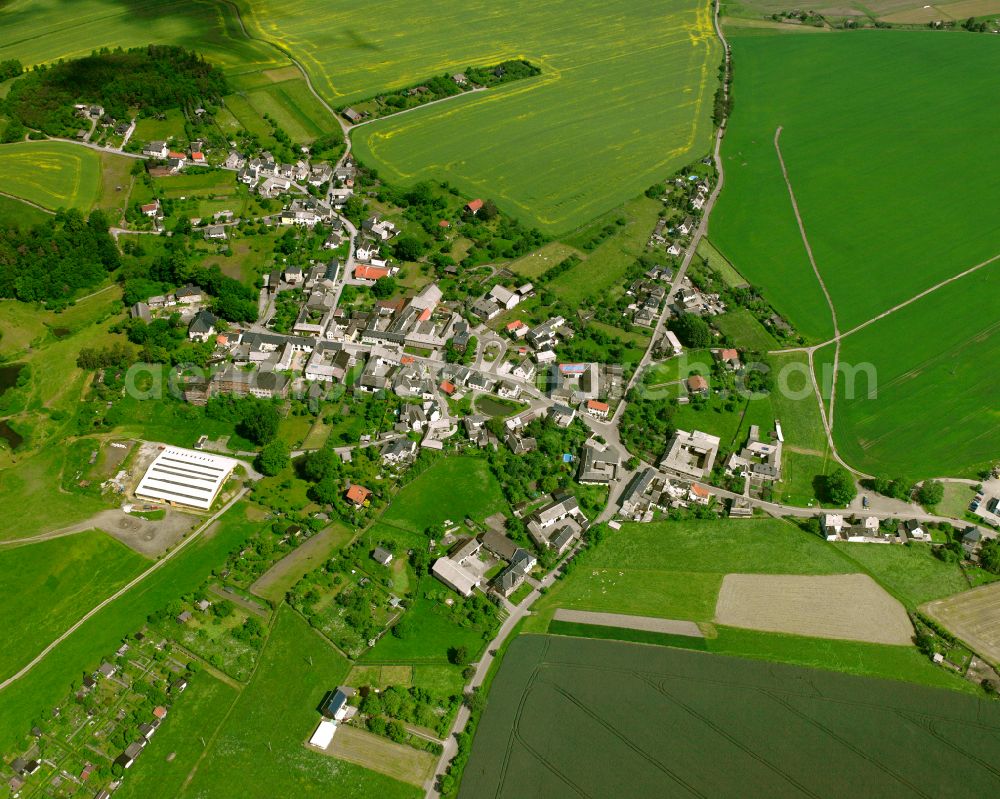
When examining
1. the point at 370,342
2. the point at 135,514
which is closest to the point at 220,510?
the point at 135,514

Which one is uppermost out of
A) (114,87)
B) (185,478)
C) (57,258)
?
(114,87)

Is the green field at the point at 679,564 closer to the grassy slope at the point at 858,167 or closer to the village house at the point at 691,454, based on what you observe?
the village house at the point at 691,454

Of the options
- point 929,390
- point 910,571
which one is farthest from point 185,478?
point 929,390

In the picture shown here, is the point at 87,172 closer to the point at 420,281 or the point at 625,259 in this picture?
the point at 420,281

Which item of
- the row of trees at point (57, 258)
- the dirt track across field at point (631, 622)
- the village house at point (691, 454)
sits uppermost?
the row of trees at point (57, 258)

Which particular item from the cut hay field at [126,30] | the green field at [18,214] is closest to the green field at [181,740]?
the green field at [18,214]

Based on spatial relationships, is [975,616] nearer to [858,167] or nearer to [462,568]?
[462,568]

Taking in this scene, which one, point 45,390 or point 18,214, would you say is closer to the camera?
point 45,390
